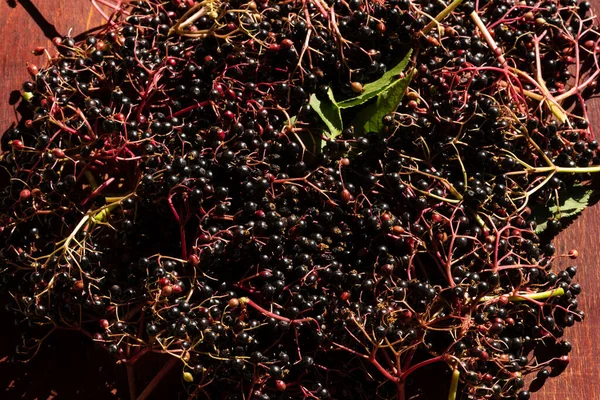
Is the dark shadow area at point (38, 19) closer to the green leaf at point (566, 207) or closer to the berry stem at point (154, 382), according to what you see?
the berry stem at point (154, 382)

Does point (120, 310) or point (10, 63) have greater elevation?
point (10, 63)

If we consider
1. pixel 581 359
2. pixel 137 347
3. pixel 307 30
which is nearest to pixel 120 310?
pixel 137 347

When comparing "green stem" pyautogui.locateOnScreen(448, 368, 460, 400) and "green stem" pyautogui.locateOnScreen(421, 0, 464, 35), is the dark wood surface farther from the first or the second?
"green stem" pyautogui.locateOnScreen(421, 0, 464, 35)

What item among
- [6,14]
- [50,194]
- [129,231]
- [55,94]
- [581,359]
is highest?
[6,14]

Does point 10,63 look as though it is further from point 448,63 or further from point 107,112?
point 448,63

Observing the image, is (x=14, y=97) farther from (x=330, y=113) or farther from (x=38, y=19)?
(x=330, y=113)

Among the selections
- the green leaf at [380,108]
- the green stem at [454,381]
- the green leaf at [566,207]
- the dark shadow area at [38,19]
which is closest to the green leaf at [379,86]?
the green leaf at [380,108]
